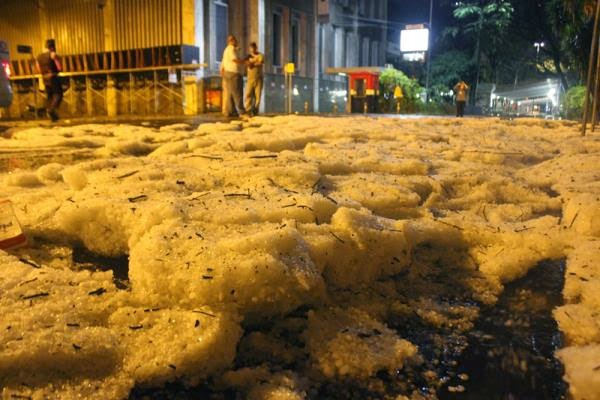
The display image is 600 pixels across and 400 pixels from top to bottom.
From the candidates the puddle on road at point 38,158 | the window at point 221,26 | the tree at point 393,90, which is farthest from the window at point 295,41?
the puddle on road at point 38,158

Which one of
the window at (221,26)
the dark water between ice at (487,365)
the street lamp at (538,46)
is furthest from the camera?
the street lamp at (538,46)

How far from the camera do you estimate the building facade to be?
18.7 m

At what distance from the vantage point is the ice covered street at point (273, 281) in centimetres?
121

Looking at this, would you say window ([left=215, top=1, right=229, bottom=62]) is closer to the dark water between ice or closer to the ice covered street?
the ice covered street

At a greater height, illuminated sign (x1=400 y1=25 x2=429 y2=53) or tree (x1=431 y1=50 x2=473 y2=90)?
illuminated sign (x1=400 y1=25 x2=429 y2=53)

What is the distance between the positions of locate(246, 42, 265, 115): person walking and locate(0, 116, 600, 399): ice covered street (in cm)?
948

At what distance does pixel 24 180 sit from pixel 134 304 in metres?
2.11

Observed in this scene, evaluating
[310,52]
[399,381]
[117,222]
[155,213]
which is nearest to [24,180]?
[117,222]

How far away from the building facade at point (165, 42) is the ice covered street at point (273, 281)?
16660 mm

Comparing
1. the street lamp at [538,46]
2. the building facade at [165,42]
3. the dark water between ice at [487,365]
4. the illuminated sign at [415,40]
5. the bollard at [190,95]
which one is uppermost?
the illuminated sign at [415,40]

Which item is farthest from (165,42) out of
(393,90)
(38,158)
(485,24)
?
(485,24)

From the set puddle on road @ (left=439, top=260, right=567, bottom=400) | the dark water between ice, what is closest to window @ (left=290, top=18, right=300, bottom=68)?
puddle on road @ (left=439, top=260, right=567, bottom=400)

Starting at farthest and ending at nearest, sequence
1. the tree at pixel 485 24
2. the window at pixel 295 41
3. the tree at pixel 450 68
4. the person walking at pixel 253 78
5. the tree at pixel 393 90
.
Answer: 1. the tree at pixel 450 68
2. the tree at pixel 485 24
3. the tree at pixel 393 90
4. the window at pixel 295 41
5. the person walking at pixel 253 78

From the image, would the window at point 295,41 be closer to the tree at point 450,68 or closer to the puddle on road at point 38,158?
the tree at point 450,68
